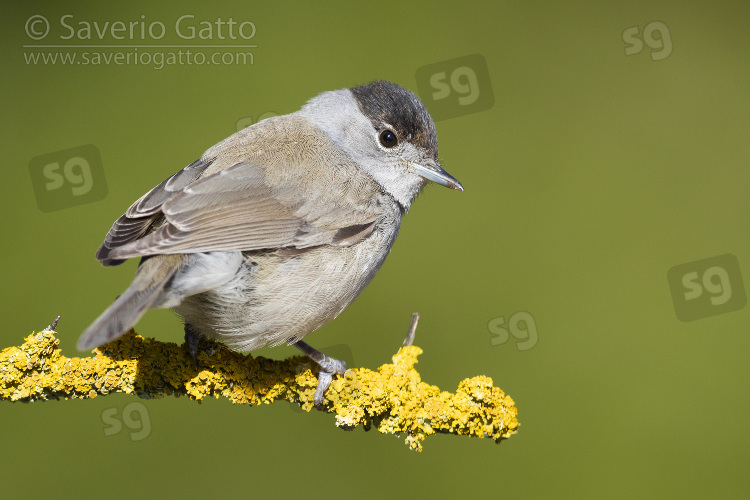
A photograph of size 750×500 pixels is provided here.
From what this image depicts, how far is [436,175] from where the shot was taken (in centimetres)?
278

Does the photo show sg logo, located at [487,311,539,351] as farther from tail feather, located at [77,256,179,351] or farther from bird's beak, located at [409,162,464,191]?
tail feather, located at [77,256,179,351]

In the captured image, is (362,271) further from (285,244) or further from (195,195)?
(195,195)

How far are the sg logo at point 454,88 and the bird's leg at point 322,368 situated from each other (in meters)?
1.48

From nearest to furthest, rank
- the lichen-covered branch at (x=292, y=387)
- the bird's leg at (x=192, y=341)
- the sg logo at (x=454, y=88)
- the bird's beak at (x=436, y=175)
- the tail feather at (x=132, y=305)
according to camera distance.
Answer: the tail feather at (x=132, y=305)
the lichen-covered branch at (x=292, y=387)
the bird's leg at (x=192, y=341)
the bird's beak at (x=436, y=175)
the sg logo at (x=454, y=88)

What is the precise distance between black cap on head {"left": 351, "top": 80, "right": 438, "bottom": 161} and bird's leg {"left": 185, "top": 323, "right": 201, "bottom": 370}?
1061 millimetres

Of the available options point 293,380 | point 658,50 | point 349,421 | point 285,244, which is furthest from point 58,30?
point 658,50

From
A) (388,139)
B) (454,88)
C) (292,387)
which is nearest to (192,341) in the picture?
(292,387)

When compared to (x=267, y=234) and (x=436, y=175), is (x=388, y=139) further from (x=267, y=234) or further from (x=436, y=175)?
(x=267, y=234)

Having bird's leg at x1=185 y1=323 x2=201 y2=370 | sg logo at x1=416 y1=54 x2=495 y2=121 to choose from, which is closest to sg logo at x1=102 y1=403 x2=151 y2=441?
bird's leg at x1=185 y1=323 x2=201 y2=370

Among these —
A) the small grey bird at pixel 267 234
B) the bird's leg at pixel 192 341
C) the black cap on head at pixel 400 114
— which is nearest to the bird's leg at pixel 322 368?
the small grey bird at pixel 267 234

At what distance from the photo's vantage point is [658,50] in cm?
406

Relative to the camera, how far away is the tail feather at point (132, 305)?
180cm

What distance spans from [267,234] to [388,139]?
0.72 meters

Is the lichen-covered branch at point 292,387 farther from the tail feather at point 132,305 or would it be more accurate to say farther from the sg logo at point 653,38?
the sg logo at point 653,38
